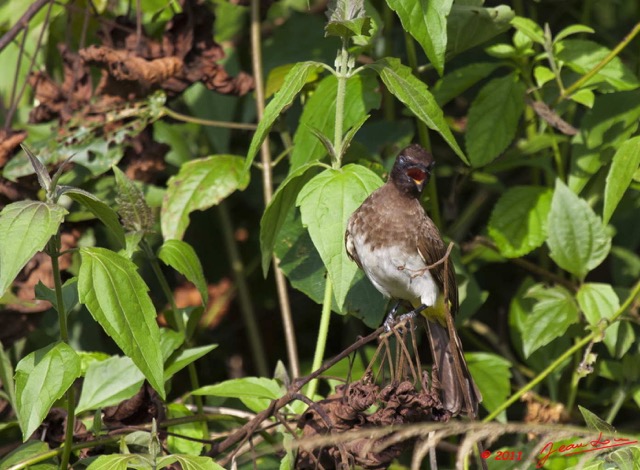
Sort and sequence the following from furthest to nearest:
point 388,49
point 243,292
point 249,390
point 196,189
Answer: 1. point 243,292
2. point 388,49
3. point 196,189
4. point 249,390

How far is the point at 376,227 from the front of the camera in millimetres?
2727

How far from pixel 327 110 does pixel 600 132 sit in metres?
0.90

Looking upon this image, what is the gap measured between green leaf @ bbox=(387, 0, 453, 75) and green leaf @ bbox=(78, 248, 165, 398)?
0.85 meters

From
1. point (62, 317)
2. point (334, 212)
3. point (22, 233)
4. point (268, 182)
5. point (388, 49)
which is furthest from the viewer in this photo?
point (388, 49)

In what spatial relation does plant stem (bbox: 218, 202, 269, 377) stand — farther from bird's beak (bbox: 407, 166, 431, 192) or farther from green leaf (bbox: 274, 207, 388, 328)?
bird's beak (bbox: 407, 166, 431, 192)

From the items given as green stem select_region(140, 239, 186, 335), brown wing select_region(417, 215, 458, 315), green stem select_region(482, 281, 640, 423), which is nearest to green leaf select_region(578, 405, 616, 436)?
green stem select_region(482, 281, 640, 423)

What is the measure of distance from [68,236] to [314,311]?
124 centimetres

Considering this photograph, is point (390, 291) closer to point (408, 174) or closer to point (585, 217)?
point (408, 174)

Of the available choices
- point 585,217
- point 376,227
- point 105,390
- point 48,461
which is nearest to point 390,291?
point 376,227

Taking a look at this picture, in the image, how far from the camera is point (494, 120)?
3008 mm

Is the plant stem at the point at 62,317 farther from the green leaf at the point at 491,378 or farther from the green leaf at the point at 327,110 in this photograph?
the green leaf at the point at 491,378

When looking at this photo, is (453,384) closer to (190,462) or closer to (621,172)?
(621,172)

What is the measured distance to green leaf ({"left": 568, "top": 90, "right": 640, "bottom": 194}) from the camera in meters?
2.99

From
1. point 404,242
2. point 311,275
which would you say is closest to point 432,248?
point 404,242
